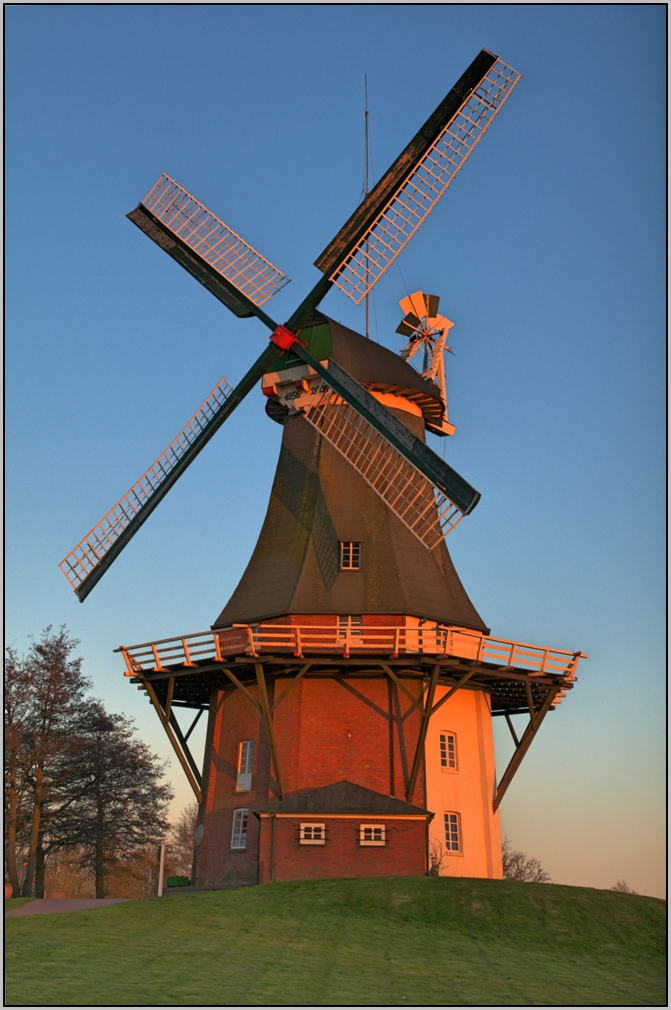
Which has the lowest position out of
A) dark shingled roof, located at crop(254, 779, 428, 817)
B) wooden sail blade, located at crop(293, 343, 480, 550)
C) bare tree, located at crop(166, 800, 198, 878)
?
bare tree, located at crop(166, 800, 198, 878)

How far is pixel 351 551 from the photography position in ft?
85.3

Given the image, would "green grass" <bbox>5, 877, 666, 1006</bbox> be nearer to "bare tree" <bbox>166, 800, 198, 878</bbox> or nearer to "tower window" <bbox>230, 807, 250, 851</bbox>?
"tower window" <bbox>230, 807, 250, 851</bbox>

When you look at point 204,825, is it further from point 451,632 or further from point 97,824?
point 97,824

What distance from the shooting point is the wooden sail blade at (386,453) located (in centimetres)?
2267

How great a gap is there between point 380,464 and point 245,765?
7.81m

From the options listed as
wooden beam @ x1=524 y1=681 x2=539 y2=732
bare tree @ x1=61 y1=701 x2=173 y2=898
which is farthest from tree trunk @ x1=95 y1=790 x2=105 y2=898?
wooden beam @ x1=524 y1=681 x2=539 y2=732

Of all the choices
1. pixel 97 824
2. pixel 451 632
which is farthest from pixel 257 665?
pixel 97 824

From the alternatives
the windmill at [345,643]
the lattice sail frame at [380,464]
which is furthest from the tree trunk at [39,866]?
the lattice sail frame at [380,464]

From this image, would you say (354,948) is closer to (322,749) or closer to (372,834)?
(372,834)

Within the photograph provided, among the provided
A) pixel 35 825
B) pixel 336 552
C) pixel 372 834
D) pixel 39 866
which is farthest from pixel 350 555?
pixel 39 866

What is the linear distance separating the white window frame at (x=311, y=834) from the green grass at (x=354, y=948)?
157 cm

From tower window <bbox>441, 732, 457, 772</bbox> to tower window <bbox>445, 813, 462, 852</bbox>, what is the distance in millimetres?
1066

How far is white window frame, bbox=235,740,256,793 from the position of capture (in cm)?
2502

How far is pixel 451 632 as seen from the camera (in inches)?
→ 934
